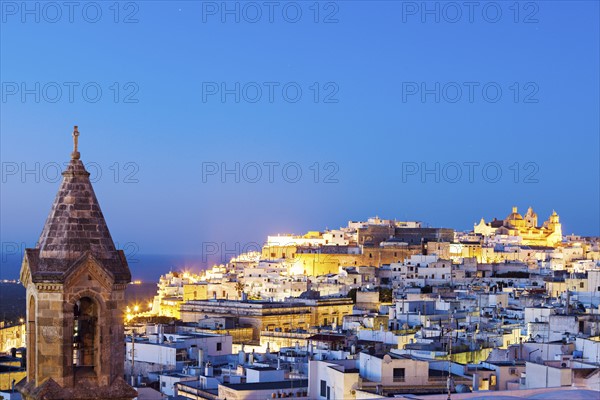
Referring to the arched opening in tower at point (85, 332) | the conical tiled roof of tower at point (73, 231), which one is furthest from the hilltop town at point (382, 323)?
the conical tiled roof of tower at point (73, 231)

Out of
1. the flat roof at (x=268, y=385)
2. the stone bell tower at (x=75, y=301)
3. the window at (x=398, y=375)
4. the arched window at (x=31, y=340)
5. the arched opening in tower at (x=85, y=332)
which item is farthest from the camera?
the flat roof at (x=268, y=385)

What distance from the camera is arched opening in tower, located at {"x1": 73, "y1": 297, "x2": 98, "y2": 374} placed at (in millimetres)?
12672

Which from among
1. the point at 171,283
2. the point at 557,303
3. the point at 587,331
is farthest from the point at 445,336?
the point at 171,283

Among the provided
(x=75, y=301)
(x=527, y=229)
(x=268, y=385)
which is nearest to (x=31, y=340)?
(x=75, y=301)

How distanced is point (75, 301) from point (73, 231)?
802 millimetres

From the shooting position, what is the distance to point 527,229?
12438cm

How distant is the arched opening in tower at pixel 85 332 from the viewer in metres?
12.7

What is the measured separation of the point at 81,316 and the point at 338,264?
3167 inches

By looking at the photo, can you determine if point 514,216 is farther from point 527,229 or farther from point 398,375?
point 398,375

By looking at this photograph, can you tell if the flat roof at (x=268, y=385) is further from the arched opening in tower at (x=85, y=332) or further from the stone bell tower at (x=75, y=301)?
the stone bell tower at (x=75, y=301)

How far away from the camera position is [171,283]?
8700 cm

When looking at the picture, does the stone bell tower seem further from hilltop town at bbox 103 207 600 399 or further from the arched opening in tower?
hilltop town at bbox 103 207 600 399

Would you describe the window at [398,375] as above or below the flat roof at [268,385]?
above

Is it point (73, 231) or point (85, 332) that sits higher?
point (73, 231)
